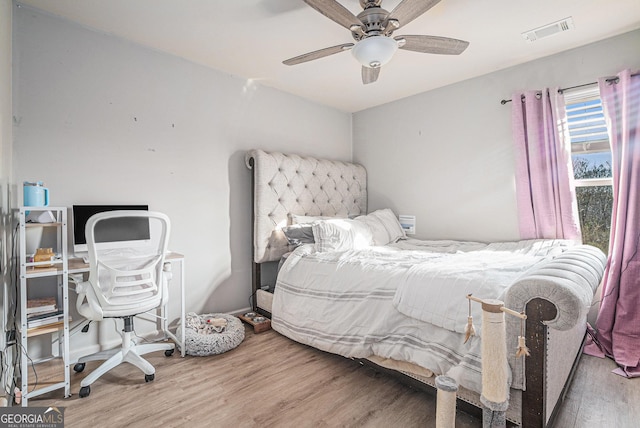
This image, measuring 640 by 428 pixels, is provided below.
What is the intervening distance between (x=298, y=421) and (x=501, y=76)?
299 centimetres

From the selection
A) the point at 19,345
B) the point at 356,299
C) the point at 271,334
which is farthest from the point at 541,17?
the point at 19,345

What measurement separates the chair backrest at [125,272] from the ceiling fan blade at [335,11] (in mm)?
1375

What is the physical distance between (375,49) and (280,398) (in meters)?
1.90

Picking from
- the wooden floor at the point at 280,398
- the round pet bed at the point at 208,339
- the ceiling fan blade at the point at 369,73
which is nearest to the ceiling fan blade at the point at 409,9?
the ceiling fan blade at the point at 369,73

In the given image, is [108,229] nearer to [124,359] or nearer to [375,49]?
[124,359]

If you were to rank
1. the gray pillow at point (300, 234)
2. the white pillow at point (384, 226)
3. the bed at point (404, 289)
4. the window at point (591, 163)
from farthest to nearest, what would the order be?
1. the white pillow at point (384, 226)
2. the gray pillow at point (300, 234)
3. the window at point (591, 163)
4. the bed at point (404, 289)

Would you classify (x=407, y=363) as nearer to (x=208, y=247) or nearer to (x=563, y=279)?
(x=563, y=279)

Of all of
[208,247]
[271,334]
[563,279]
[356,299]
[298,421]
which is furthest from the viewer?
[208,247]

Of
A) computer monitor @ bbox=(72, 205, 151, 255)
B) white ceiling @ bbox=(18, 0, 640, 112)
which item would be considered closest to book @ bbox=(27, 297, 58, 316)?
computer monitor @ bbox=(72, 205, 151, 255)

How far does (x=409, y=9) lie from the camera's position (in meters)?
1.52

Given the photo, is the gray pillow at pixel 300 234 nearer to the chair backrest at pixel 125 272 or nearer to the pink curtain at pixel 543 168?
the chair backrest at pixel 125 272

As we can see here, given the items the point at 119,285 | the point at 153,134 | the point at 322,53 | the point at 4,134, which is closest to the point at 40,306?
the point at 119,285

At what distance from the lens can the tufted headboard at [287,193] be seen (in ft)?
8.91

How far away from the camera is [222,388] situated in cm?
172
